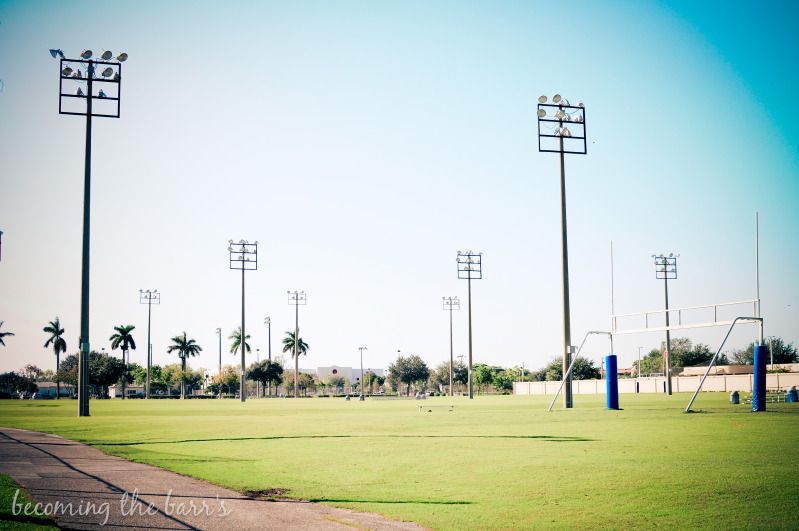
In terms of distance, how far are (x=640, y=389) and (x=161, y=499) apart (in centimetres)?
8486

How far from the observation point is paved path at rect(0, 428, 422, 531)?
8484mm

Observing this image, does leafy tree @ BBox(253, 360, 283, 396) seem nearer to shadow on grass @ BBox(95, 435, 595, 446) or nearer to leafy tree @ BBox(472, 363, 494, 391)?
leafy tree @ BBox(472, 363, 494, 391)

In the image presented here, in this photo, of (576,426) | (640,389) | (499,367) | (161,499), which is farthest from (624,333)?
(499,367)

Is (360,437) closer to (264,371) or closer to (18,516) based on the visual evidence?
(18,516)

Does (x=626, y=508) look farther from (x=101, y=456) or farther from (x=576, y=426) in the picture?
(x=576, y=426)

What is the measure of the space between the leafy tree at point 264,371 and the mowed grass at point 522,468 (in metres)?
104

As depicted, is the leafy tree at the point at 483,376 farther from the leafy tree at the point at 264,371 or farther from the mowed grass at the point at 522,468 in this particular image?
the mowed grass at the point at 522,468

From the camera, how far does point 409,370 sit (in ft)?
444

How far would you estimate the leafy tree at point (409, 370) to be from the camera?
13500cm

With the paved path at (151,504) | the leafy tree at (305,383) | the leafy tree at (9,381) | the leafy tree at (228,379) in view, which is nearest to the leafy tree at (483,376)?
the leafy tree at (305,383)

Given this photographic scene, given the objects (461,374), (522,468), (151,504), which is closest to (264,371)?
(461,374)

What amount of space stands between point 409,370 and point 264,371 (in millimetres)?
28094

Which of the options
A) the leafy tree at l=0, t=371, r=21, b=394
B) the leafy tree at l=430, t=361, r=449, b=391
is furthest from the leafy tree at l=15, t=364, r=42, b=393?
the leafy tree at l=430, t=361, r=449, b=391

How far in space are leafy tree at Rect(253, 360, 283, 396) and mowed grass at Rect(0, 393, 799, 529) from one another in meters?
104
